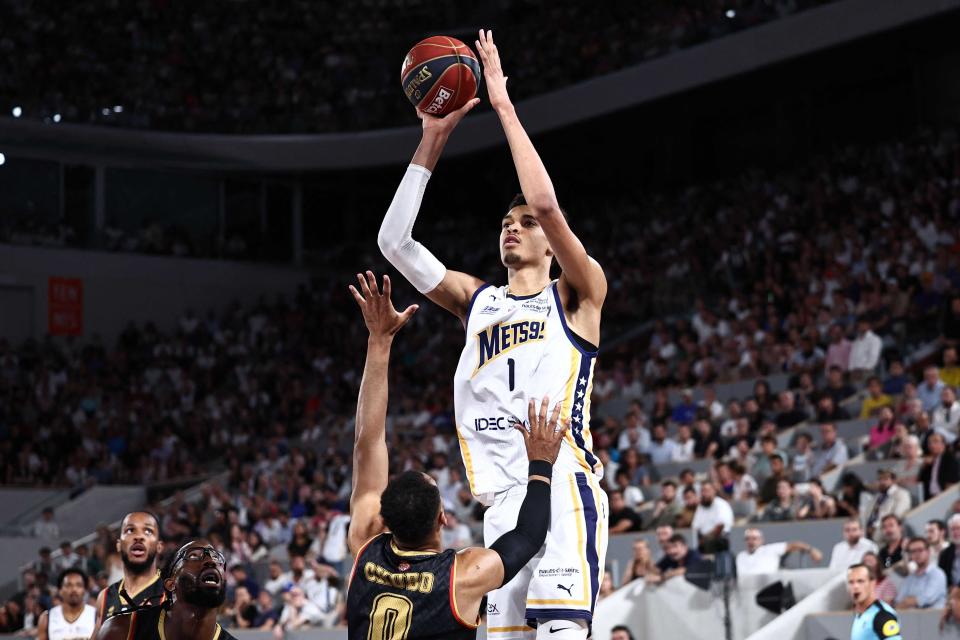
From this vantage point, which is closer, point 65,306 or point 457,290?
point 457,290

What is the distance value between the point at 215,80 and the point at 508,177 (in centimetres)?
729

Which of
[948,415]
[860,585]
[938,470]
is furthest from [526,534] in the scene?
[948,415]

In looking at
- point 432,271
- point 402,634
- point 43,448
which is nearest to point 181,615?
point 402,634

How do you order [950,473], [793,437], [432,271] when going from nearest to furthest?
→ 1. [432,271]
2. [950,473]
3. [793,437]

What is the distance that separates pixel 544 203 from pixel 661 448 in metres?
11.3

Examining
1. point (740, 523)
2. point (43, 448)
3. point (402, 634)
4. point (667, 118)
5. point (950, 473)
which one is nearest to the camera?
point (402, 634)

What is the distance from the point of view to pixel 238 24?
31.3m

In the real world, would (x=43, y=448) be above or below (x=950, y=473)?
above

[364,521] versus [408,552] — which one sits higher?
[364,521]

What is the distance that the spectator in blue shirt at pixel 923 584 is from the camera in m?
10.4

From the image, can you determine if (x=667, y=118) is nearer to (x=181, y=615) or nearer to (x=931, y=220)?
(x=931, y=220)

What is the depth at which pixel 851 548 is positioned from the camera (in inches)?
452

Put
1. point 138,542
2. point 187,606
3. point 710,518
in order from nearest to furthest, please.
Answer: point 187,606
point 138,542
point 710,518

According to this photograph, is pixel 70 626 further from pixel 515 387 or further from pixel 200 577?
pixel 515 387
